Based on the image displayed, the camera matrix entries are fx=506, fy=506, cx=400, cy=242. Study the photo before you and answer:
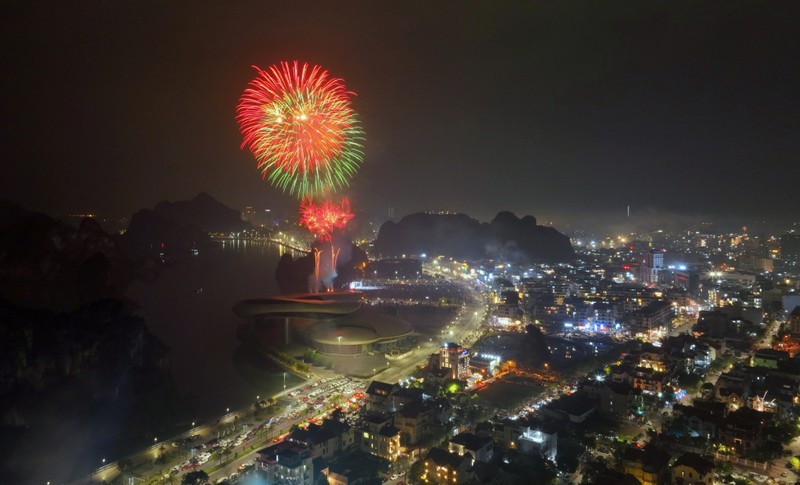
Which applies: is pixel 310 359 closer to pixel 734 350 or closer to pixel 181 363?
pixel 181 363

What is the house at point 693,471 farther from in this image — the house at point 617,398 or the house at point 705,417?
the house at point 617,398

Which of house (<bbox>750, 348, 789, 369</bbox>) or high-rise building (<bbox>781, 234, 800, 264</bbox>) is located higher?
high-rise building (<bbox>781, 234, 800, 264</bbox>)

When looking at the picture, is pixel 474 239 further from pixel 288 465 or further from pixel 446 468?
pixel 288 465

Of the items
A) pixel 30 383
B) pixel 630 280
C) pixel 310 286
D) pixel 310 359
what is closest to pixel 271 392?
pixel 310 359

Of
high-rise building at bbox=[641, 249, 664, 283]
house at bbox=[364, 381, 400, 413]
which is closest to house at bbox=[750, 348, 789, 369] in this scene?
house at bbox=[364, 381, 400, 413]

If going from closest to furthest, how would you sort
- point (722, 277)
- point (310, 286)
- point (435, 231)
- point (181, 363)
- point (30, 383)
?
1. point (30, 383)
2. point (181, 363)
3. point (310, 286)
4. point (722, 277)
5. point (435, 231)

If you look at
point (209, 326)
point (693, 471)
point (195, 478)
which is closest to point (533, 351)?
point (693, 471)

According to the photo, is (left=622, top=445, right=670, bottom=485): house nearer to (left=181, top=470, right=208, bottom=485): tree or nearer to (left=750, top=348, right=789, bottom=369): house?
(left=181, top=470, right=208, bottom=485): tree
